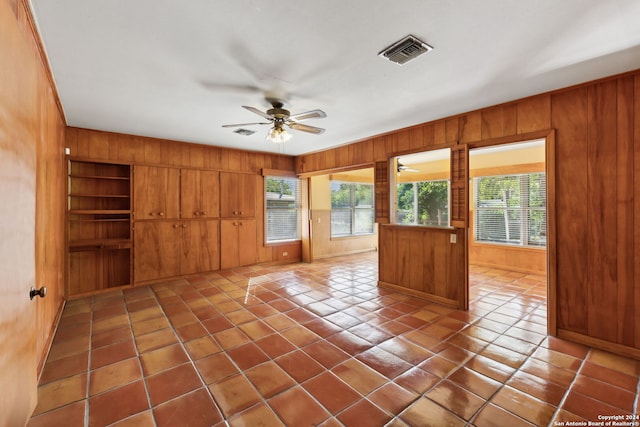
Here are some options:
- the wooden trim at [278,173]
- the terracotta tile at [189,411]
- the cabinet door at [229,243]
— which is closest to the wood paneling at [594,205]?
the terracotta tile at [189,411]

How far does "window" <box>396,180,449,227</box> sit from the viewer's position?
13.2 ft

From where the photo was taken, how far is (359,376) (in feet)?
7.04

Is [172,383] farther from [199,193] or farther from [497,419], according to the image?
[199,193]

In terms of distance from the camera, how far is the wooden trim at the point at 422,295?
3594mm

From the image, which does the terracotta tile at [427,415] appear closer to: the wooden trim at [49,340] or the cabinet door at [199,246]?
the wooden trim at [49,340]

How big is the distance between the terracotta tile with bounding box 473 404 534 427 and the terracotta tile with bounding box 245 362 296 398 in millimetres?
1252

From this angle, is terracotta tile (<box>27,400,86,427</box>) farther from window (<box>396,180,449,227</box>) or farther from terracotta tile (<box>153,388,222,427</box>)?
window (<box>396,180,449,227</box>)

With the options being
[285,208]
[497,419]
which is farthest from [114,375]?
[285,208]

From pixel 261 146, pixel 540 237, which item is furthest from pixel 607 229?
pixel 261 146

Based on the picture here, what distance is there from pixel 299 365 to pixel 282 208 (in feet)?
14.5

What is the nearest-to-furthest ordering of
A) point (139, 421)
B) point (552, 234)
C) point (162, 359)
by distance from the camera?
point (139, 421), point (162, 359), point (552, 234)

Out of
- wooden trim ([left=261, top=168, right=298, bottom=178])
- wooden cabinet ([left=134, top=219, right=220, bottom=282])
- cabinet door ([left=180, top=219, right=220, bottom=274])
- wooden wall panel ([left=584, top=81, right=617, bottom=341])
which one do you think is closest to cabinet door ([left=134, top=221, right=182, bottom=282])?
wooden cabinet ([left=134, top=219, right=220, bottom=282])

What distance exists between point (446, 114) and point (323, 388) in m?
3.39

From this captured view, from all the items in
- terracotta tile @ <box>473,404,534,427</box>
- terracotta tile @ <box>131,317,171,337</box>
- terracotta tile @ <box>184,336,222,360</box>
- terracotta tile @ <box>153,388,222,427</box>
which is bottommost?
terracotta tile @ <box>473,404,534,427</box>
